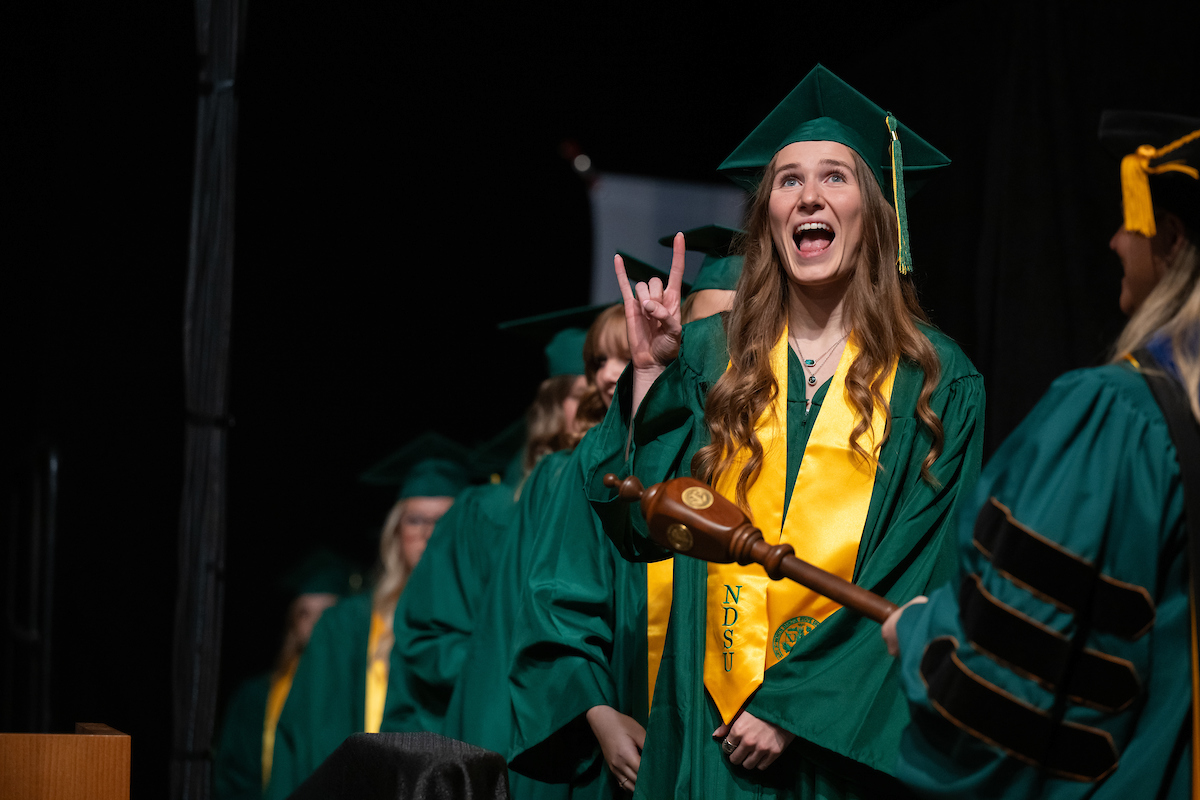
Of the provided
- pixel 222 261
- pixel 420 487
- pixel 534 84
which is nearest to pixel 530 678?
pixel 222 261

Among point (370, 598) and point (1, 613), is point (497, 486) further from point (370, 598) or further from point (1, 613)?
point (1, 613)

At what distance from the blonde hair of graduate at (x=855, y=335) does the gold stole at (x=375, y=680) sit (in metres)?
3.08

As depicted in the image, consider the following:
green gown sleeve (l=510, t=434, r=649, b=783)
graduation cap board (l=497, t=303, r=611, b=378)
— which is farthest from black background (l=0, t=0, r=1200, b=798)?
green gown sleeve (l=510, t=434, r=649, b=783)

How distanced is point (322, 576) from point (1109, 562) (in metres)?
4.92

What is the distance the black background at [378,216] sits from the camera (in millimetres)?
3867

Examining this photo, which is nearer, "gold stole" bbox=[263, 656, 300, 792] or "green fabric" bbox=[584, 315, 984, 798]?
"green fabric" bbox=[584, 315, 984, 798]

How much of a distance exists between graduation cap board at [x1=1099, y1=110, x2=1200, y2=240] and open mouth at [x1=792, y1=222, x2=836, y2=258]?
725mm

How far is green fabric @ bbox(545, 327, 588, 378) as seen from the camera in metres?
3.89

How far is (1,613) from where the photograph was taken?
4.70 m

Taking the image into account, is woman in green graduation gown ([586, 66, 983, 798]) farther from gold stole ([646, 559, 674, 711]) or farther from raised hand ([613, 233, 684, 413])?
gold stole ([646, 559, 674, 711])

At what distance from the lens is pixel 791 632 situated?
6.55 ft

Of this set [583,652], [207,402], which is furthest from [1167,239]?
[207,402]

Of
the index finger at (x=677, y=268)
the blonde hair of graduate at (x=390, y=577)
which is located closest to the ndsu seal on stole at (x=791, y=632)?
the index finger at (x=677, y=268)

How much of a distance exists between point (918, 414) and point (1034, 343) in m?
1.95
